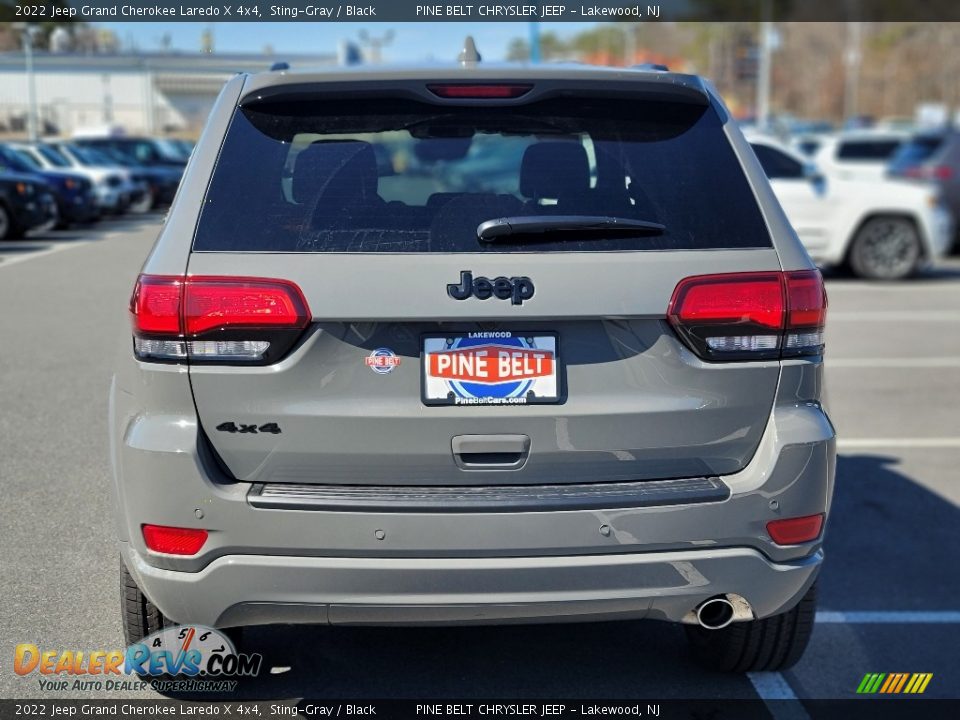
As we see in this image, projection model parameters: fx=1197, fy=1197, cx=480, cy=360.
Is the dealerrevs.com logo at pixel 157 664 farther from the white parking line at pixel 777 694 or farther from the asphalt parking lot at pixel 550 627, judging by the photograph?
the white parking line at pixel 777 694

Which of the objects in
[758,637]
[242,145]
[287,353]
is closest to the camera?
[287,353]

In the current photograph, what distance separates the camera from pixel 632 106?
345 centimetres

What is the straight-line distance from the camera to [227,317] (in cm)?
307

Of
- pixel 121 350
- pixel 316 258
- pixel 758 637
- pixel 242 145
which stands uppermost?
pixel 242 145

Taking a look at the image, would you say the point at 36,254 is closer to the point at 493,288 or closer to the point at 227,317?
the point at 227,317

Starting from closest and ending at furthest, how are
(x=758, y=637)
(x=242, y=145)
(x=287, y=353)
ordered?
(x=287, y=353) → (x=242, y=145) → (x=758, y=637)

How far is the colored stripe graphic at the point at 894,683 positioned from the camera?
12.8ft

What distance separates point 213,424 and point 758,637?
185 cm

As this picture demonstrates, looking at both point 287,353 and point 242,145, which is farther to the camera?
point 242,145

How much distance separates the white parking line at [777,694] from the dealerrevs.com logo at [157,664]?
1.62 m

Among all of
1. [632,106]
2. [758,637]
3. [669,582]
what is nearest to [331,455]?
[669,582]

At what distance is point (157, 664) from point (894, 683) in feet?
7.79

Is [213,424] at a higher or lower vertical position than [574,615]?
higher

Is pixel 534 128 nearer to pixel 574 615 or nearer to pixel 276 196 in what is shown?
pixel 276 196
